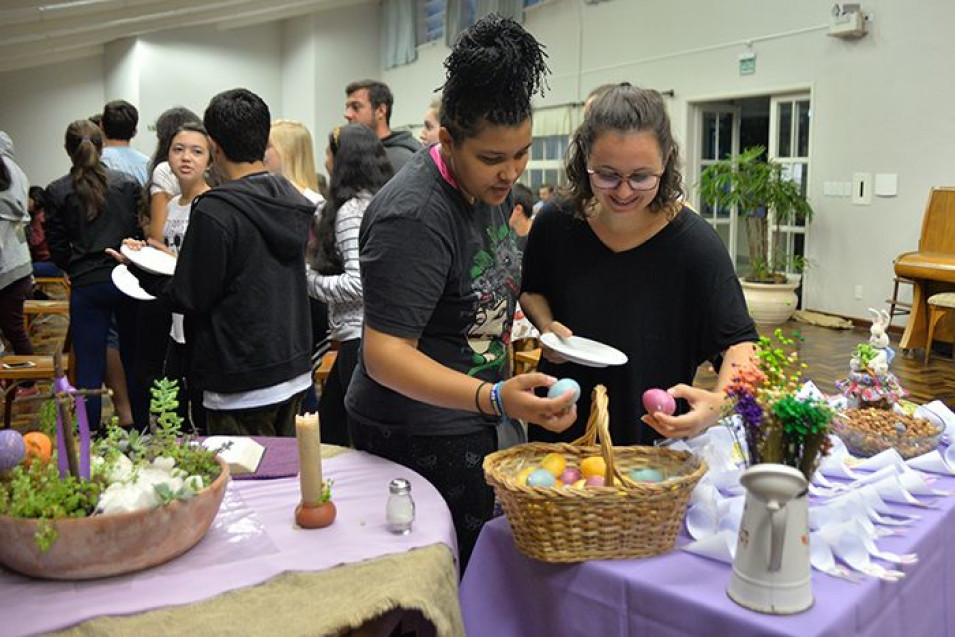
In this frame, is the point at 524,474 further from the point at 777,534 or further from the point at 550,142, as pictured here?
the point at 550,142

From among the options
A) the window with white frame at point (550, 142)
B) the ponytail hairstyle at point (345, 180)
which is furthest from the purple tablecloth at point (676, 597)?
the window with white frame at point (550, 142)

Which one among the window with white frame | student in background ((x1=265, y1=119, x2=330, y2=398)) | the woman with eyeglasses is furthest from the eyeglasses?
the window with white frame

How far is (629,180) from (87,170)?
2.93 m

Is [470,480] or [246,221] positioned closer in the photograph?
[470,480]

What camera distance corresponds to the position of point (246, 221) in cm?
221

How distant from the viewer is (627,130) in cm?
153

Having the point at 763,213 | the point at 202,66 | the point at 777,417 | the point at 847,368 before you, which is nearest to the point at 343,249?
the point at 777,417

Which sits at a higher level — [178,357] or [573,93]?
[573,93]

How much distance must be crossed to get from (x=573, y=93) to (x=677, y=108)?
1882 millimetres

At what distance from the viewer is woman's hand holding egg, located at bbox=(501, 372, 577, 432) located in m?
1.29

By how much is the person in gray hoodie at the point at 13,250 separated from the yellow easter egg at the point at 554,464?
3.95 metres

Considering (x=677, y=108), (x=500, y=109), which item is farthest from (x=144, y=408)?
(x=677, y=108)

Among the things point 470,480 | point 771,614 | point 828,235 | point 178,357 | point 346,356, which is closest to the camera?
point 771,614

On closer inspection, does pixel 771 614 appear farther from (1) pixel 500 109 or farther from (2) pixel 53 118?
(2) pixel 53 118
